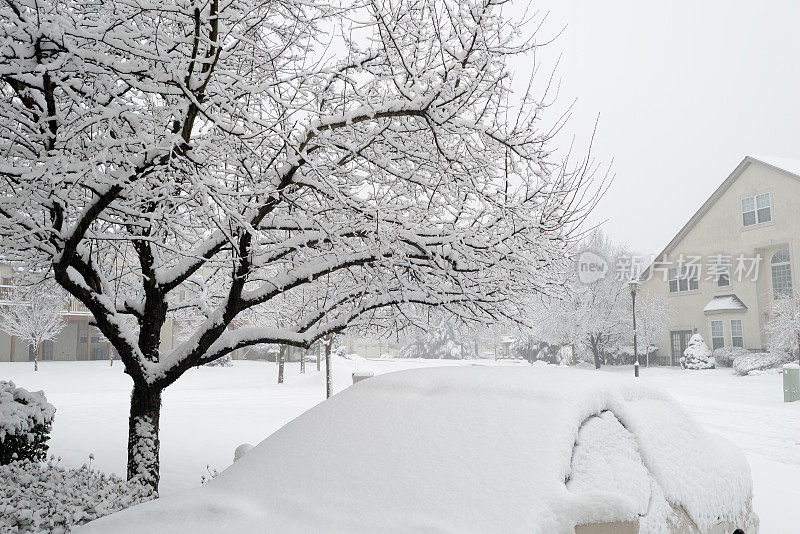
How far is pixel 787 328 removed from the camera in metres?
26.6

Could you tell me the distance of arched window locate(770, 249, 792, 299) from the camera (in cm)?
3111

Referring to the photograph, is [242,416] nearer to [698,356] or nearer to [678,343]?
[698,356]

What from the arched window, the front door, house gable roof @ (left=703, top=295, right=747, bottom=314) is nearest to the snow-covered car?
house gable roof @ (left=703, top=295, right=747, bottom=314)

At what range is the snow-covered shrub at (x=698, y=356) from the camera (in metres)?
31.0

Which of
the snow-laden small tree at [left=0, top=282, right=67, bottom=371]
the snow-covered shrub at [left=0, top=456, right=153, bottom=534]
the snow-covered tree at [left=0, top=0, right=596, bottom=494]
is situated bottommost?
the snow-covered shrub at [left=0, top=456, right=153, bottom=534]

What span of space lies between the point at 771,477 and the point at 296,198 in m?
7.57

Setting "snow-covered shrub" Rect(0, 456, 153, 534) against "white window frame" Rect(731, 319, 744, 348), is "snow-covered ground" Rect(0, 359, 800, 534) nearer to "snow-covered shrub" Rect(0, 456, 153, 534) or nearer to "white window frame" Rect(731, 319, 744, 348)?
"snow-covered shrub" Rect(0, 456, 153, 534)

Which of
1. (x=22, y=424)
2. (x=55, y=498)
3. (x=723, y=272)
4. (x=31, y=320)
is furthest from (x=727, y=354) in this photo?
(x=31, y=320)

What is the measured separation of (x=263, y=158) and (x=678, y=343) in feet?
121

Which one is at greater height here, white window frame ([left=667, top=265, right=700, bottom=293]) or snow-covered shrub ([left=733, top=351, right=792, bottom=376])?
white window frame ([left=667, top=265, right=700, bottom=293])

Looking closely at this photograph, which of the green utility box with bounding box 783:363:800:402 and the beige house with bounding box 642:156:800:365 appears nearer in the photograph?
the green utility box with bounding box 783:363:800:402

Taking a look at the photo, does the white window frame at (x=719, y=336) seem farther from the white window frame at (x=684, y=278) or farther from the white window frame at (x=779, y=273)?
the white window frame at (x=779, y=273)

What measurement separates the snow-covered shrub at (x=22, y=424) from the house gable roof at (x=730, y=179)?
34074 mm

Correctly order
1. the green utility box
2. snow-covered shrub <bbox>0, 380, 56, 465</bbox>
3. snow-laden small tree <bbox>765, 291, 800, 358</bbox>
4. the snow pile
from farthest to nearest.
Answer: snow-laden small tree <bbox>765, 291, 800, 358</bbox>
the green utility box
snow-covered shrub <bbox>0, 380, 56, 465</bbox>
the snow pile
